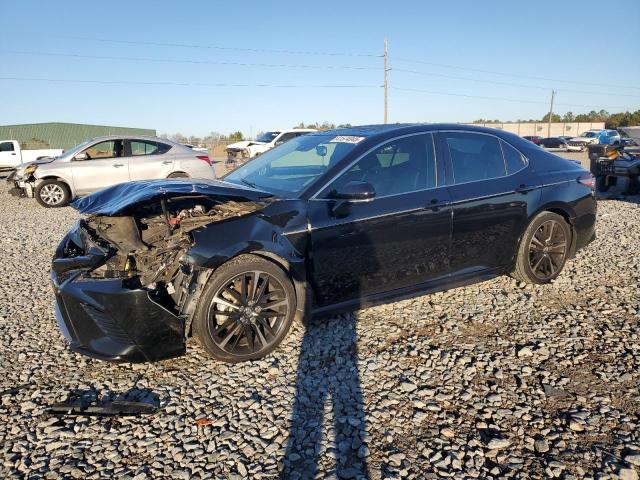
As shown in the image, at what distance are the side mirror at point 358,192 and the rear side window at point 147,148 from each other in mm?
8912

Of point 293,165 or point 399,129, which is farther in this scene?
point 293,165

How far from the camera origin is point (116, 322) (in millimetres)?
2873

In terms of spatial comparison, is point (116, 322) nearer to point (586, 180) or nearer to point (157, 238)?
point (157, 238)

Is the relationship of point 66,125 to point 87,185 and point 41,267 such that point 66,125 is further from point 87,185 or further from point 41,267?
point 41,267

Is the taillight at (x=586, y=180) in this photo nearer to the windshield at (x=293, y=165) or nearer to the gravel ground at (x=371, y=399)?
the gravel ground at (x=371, y=399)

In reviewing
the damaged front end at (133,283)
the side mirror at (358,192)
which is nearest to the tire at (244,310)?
the damaged front end at (133,283)

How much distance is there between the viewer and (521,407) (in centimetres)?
274

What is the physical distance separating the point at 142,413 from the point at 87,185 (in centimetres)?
968

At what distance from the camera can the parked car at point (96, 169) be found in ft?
35.4

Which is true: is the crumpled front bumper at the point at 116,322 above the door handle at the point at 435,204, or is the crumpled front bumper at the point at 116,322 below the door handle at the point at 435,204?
below

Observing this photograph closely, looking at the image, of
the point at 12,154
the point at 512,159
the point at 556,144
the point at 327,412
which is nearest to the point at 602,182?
the point at 512,159

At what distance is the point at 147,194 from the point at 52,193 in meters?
9.32

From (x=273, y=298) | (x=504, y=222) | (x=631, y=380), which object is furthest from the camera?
(x=504, y=222)

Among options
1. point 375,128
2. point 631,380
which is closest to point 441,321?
point 631,380
